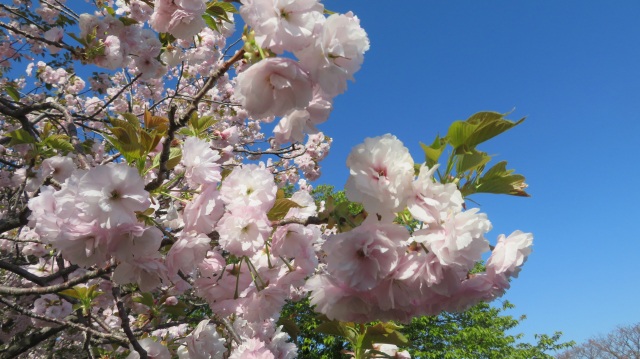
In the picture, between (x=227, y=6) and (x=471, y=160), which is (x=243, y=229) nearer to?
(x=471, y=160)

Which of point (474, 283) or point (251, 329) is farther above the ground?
point (251, 329)

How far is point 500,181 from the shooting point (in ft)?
4.19

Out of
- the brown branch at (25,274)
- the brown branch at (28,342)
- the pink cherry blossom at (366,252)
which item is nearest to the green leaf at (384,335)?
the pink cherry blossom at (366,252)

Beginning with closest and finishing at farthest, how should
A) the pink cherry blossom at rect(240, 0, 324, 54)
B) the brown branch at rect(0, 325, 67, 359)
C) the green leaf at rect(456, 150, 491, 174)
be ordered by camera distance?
the pink cherry blossom at rect(240, 0, 324, 54), the green leaf at rect(456, 150, 491, 174), the brown branch at rect(0, 325, 67, 359)

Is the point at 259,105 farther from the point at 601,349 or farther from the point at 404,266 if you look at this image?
the point at 601,349

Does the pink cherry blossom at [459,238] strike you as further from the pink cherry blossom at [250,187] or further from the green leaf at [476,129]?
the pink cherry blossom at [250,187]

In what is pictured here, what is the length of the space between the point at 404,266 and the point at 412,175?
0.77ft

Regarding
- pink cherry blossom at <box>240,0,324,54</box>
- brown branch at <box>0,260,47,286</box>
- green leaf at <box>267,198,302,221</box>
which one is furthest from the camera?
brown branch at <box>0,260,47,286</box>

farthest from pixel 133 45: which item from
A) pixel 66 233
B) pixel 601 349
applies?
pixel 601 349

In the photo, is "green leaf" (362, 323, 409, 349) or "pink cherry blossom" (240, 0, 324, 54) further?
"green leaf" (362, 323, 409, 349)

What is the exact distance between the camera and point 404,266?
1153 millimetres

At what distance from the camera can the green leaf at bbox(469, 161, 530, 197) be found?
50.0 inches

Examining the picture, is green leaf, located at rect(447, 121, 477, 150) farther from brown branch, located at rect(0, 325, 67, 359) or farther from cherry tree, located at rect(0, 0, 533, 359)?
brown branch, located at rect(0, 325, 67, 359)

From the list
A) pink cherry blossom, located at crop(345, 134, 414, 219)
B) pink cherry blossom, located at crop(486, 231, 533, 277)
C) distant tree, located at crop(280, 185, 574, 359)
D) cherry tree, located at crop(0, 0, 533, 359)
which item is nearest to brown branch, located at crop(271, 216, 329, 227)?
cherry tree, located at crop(0, 0, 533, 359)
